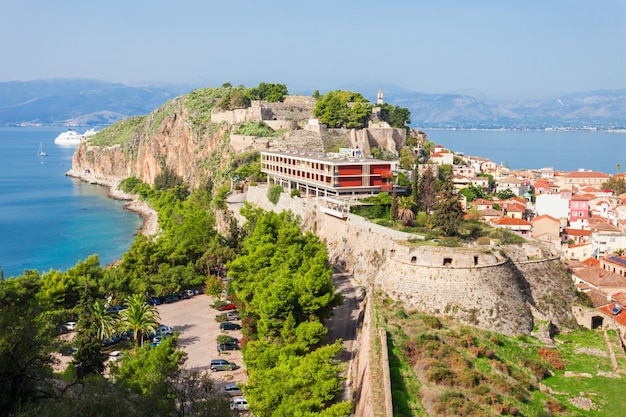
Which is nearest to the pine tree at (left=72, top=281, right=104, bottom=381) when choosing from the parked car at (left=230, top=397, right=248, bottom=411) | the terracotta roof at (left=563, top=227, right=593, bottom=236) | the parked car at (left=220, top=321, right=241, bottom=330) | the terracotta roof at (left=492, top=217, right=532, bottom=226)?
the parked car at (left=230, top=397, right=248, bottom=411)

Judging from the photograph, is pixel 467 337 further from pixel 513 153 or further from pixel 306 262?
pixel 513 153

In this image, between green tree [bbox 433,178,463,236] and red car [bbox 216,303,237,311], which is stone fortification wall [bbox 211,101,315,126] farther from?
green tree [bbox 433,178,463,236]

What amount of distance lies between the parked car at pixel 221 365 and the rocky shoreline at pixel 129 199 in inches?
1167

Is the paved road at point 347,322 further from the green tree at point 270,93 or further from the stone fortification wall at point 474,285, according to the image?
the green tree at point 270,93

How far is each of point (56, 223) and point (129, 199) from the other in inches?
766

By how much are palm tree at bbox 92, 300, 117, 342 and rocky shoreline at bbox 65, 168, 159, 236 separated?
1018 inches

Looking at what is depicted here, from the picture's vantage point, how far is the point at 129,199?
82500 millimetres

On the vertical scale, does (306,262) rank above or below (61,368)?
above

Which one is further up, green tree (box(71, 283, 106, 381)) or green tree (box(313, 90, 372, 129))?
green tree (box(313, 90, 372, 129))

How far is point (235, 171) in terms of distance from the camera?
56.7 meters

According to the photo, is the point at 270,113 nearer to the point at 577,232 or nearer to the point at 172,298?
the point at 577,232

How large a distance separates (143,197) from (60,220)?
1271cm

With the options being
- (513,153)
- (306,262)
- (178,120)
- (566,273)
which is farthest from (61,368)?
(513,153)

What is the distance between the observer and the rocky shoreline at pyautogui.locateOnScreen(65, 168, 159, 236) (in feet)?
194
